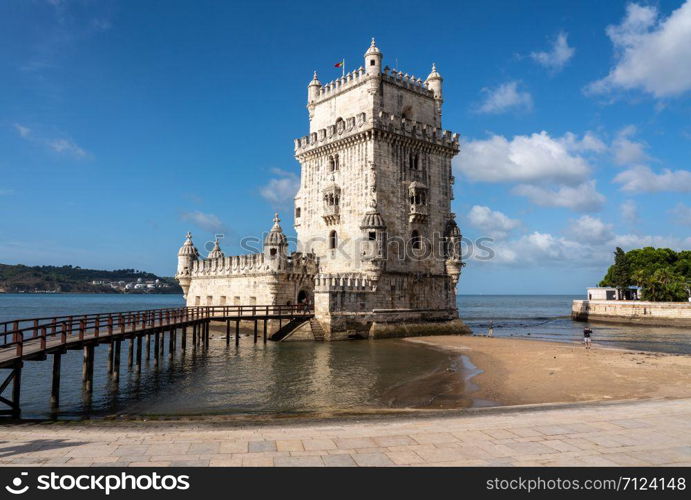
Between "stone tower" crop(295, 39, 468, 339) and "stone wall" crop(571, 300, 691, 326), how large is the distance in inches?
1324

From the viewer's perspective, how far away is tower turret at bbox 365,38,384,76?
125 ft

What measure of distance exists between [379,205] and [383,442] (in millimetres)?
29096

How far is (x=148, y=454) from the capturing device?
8.70m

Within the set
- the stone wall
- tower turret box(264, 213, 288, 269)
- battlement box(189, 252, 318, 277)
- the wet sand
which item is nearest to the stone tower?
battlement box(189, 252, 318, 277)

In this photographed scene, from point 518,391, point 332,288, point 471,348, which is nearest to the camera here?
point 518,391

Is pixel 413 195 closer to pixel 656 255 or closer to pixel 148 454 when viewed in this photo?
pixel 148 454

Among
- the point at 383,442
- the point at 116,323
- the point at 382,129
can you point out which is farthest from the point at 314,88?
the point at 383,442

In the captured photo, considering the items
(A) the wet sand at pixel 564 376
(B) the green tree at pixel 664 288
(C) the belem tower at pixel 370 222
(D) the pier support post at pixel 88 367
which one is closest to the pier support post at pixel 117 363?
(D) the pier support post at pixel 88 367

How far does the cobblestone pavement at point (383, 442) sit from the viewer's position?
27.2 feet

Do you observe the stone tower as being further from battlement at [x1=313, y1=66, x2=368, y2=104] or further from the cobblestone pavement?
the cobblestone pavement

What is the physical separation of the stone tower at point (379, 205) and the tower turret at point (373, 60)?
0.07 meters
